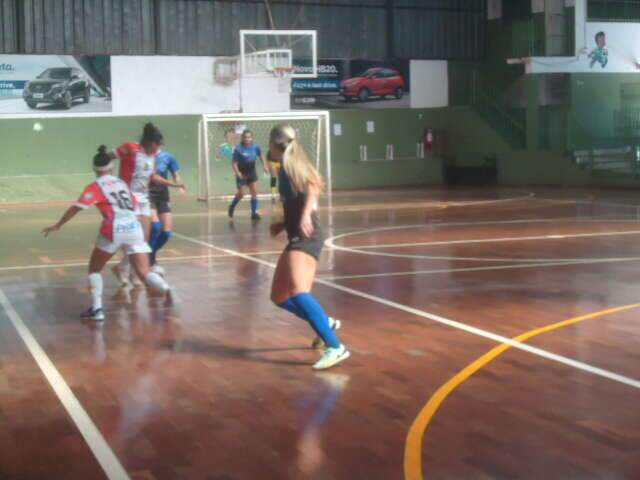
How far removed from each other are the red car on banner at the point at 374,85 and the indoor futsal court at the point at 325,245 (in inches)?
3.1

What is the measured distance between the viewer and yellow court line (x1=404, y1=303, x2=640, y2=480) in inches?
227

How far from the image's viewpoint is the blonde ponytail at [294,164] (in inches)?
317

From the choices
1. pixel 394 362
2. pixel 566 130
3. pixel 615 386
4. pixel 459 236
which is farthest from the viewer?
pixel 566 130

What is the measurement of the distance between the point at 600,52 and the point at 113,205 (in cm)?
2751

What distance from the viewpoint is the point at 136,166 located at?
12.5m

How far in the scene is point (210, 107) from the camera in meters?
34.6

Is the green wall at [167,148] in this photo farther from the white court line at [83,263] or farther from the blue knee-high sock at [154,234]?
the blue knee-high sock at [154,234]

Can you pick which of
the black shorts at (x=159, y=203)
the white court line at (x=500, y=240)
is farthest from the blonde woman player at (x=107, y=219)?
the white court line at (x=500, y=240)

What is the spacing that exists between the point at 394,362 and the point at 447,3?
103ft


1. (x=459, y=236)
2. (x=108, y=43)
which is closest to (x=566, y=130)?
(x=108, y=43)

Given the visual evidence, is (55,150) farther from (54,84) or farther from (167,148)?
(167,148)

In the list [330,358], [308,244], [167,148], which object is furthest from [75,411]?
[167,148]

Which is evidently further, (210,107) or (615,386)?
(210,107)

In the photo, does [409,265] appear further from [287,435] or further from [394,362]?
[287,435]
